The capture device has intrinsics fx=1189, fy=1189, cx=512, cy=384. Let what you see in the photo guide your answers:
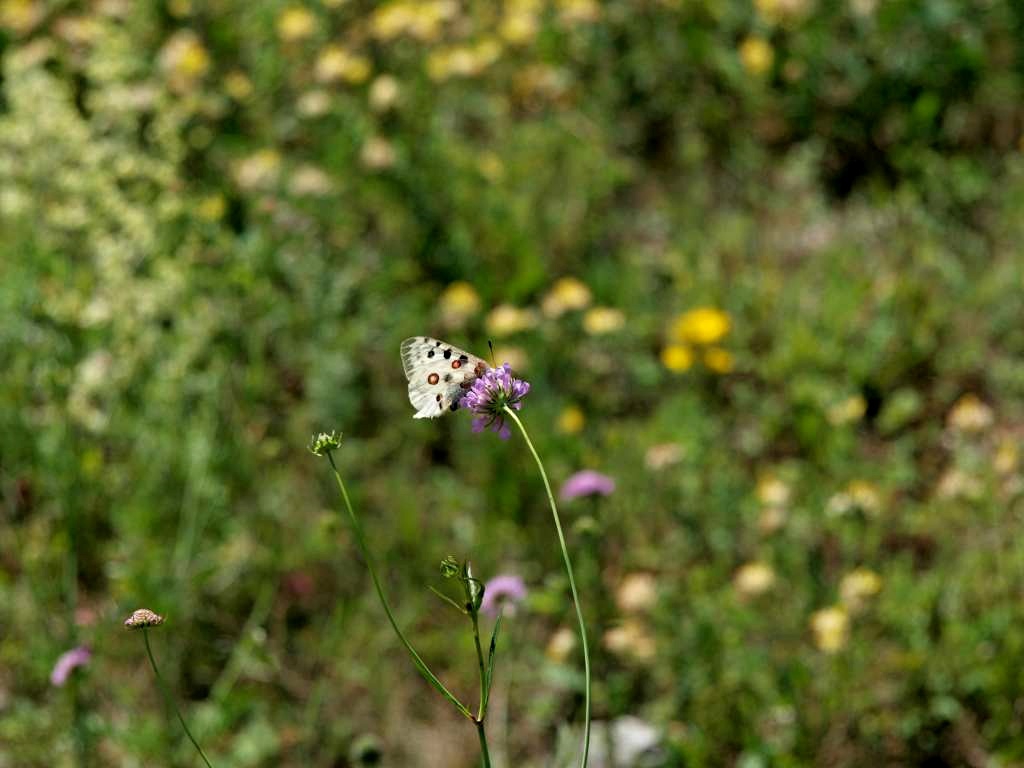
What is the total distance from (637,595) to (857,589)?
0.48 m

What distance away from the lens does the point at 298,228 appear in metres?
3.63

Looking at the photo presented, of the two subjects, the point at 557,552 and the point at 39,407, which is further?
the point at 39,407

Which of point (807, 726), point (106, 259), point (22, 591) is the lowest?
point (807, 726)

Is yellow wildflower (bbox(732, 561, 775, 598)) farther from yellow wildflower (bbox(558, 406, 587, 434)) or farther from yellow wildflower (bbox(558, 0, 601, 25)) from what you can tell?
yellow wildflower (bbox(558, 0, 601, 25))

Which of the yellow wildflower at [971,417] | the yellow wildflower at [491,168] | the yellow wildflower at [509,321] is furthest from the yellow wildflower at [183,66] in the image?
the yellow wildflower at [971,417]

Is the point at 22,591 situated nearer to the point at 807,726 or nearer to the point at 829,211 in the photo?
the point at 807,726

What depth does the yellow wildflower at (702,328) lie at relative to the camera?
11.0 ft

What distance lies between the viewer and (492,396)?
4.57ft

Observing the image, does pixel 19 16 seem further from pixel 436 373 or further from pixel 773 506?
pixel 436 373

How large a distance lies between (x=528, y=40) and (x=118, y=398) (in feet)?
7.35

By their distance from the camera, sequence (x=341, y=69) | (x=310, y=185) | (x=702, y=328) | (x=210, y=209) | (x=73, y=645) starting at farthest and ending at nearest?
(x=341, y=69)
(x=310, y=185)
(x=702, y=328)
(x=210, y=209)
(x=73, y=645)

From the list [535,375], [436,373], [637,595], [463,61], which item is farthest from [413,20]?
[436,373]

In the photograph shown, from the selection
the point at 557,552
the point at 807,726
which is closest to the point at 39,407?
the point at 557,552

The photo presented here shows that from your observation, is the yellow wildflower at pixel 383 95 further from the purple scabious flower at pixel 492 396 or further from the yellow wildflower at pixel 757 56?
the purple scabious flower at pixel 492 396
